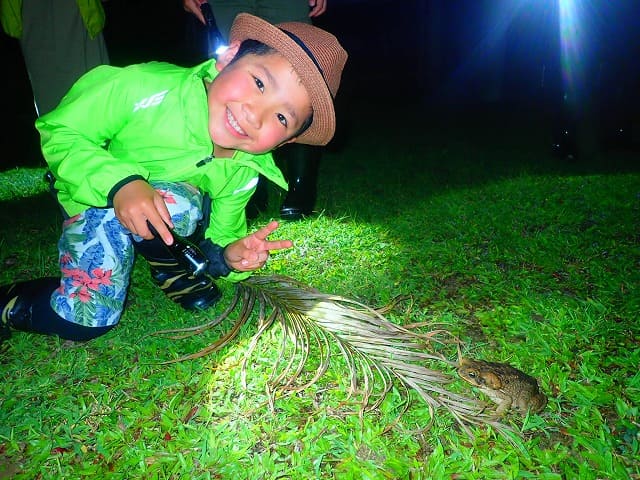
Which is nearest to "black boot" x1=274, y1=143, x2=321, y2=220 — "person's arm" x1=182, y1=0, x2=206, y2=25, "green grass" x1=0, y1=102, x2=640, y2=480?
"green grass" x1=0, y1=102, x2=640, y2=480

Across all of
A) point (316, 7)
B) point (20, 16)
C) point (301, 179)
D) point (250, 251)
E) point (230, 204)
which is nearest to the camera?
point (250, 251)

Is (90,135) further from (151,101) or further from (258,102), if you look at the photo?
(258,102)

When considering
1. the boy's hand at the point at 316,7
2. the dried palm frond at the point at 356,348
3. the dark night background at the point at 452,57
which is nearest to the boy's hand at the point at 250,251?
the dried palm frond at the point at 356,348

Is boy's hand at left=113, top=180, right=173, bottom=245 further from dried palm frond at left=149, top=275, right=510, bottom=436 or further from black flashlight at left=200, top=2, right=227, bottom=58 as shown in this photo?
black flashlight at left=200, top=2, right=227, bottom=58

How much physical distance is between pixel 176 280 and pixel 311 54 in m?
1.05

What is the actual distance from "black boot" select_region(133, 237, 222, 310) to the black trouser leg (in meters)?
0.30

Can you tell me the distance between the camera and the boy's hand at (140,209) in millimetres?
1404

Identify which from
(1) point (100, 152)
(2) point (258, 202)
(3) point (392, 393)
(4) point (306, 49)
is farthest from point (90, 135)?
(2) point (258, 202)

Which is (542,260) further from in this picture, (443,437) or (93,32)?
(93,32)

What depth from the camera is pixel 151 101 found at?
163 cm

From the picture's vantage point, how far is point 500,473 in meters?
1.33

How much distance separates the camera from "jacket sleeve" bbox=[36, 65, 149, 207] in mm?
1455

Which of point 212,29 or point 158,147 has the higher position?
point 212,29

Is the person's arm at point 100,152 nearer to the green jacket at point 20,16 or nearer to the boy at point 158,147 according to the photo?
the boy at point 158,147
